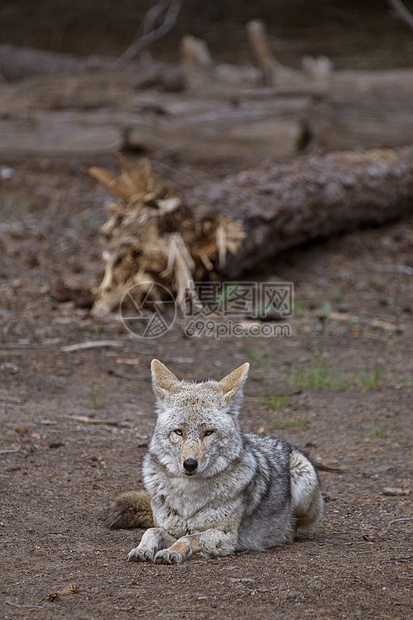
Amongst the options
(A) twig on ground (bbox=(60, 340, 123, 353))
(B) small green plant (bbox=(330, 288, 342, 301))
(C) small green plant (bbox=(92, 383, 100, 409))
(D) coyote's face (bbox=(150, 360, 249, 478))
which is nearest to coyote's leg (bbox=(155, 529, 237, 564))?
(D) coyote's face (bbox=(150, 360, 249, 478))

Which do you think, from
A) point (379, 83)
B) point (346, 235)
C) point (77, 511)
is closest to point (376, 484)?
point (77, 511)

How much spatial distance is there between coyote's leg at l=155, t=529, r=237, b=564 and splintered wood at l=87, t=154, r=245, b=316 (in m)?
4.24

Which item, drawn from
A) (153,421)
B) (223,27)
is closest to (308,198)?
(153,421)

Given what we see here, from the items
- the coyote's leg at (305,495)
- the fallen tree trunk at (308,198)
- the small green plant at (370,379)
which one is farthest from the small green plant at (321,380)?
the coyote's leg at (305,495)

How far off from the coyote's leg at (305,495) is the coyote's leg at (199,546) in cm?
59

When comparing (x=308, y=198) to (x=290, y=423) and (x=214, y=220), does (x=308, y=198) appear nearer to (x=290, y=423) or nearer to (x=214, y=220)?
(x=214, y=220)

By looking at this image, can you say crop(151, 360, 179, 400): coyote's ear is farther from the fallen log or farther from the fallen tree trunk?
the fallen tree trunk

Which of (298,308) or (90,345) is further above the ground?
(90,345)

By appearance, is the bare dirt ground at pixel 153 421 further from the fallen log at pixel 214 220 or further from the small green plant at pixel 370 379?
the fallen log at pixel 214 220

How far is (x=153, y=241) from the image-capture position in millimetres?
7836

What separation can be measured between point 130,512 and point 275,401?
234 centimetres

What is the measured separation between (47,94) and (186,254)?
7.45 metres

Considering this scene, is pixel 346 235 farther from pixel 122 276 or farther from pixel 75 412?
pixel 75 412

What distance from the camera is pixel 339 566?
140 inches
